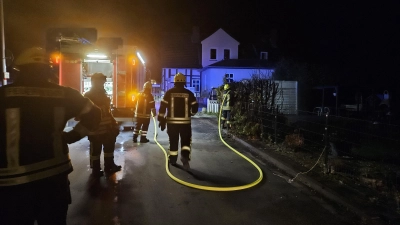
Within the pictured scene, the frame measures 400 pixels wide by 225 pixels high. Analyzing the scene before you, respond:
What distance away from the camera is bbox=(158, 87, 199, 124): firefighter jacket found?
288 inches

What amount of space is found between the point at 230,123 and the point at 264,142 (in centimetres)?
226

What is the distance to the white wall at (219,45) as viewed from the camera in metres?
39.7

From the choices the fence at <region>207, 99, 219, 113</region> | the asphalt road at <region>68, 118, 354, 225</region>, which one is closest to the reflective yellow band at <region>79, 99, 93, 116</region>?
the asphalt road at <region>68, 118, 354, 225</region>

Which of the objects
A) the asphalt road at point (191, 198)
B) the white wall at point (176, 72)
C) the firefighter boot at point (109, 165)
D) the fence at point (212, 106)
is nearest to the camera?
the asphalt road at point (191, 198)

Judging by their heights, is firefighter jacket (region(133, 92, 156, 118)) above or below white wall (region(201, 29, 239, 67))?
below

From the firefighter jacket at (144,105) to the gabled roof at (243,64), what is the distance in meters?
25.4

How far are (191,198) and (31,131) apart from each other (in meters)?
3.17

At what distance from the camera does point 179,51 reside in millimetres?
41375

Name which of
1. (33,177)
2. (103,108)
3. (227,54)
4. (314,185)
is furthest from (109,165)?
(227,54)

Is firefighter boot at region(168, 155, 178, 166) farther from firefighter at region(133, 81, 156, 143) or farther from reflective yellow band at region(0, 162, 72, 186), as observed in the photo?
reflective yellow band at region(0, 162, 72, 186)

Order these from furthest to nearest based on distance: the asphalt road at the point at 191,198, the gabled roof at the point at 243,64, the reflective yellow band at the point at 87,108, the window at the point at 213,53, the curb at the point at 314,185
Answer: the window at the point at 213,53 < the gabled roof at the point at 243,64 < the curb at the point at 314,185 < the asphalt road at the point at 191,198 < the reflective yellow band at the point at 87,108

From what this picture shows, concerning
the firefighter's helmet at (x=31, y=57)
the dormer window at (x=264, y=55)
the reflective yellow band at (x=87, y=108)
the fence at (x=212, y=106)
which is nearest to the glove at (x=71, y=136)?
the reflective yellow band at (x=87, y=108)

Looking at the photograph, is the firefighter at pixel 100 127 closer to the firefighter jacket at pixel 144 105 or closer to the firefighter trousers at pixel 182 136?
the firefighter trousers at pixel 182 136

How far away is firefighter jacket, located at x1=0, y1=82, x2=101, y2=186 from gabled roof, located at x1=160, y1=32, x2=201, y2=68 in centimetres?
3687
